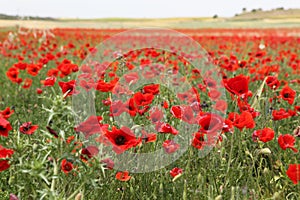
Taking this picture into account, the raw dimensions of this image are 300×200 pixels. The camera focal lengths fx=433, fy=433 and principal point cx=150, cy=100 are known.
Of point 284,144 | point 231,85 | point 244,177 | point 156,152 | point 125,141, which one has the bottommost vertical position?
point 244,177

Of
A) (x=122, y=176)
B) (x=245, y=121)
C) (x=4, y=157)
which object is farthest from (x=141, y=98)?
(x=4, y=157)

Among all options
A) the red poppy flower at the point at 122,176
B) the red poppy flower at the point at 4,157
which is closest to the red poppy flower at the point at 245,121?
the red poppy flower at the point at 122,176

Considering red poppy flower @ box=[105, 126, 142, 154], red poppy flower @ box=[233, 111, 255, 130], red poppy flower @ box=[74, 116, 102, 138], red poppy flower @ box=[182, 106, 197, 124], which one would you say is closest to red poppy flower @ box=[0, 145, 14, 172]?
red poppy flower @ box=[74, 116, 102, 138]

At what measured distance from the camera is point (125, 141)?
5.87 ft

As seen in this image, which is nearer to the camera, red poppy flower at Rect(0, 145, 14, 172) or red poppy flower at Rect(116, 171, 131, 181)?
red poppy flower at Rect(0, 145, 14, 172)

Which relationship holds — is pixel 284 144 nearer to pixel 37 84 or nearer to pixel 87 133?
pixel 87 133

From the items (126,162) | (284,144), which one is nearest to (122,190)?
(126,162)

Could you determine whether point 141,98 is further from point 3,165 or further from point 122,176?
point 3,165

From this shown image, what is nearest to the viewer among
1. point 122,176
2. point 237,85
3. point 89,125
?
point 89,125

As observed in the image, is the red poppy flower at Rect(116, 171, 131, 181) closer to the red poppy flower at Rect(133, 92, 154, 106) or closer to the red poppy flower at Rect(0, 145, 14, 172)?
the red poppy flower at Rect(133, 92, 154, 106)

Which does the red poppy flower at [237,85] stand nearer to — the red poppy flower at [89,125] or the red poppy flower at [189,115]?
the red poppy flower at [189,115]

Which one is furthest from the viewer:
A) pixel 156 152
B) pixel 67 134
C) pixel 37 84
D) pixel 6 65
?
pixel 6 65

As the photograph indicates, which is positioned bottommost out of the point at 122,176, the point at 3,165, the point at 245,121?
the point at 122,176

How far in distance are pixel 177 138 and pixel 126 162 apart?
0.83 meters
